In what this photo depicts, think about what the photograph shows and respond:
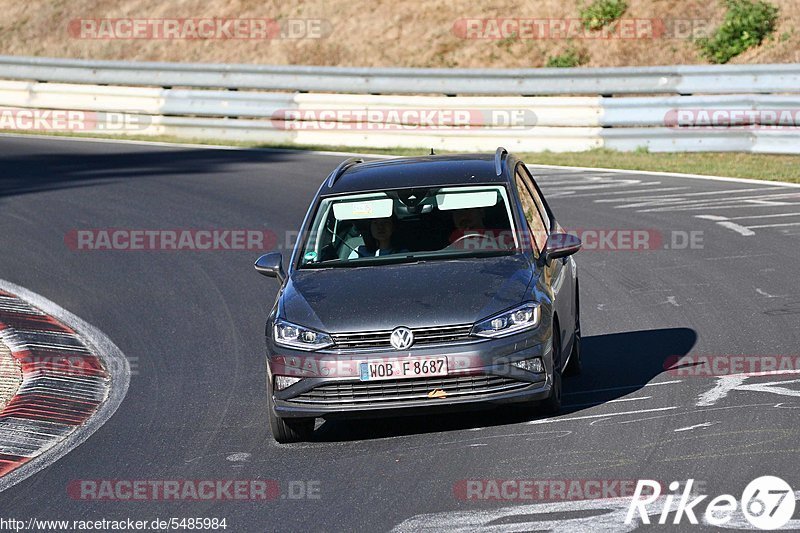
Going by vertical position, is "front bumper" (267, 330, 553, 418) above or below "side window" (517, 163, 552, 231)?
below

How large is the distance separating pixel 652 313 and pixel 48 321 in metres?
5.36

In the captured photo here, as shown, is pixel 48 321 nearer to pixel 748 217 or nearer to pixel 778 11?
pixel 748 217

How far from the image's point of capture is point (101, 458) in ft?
26.9

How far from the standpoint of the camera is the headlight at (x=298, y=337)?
26.4 ft

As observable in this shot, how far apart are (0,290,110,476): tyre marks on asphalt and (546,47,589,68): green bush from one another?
1660 centimetres

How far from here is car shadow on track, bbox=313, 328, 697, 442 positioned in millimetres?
8461

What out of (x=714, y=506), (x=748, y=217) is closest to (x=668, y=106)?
(x=748, y=217)

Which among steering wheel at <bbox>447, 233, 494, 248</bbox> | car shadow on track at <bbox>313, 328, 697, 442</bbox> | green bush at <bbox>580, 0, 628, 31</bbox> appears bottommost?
car shadow on track at <bbox>313, 328, 697, 442</bbox>

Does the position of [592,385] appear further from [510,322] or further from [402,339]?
[402,339]

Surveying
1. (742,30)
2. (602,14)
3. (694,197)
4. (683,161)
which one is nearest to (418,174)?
(694,197)

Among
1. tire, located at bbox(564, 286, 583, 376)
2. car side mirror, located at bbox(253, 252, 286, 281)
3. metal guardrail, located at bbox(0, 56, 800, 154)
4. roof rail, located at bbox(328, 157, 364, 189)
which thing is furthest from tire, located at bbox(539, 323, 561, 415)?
metal guardrail, located at bbox(0, 56, 800, 154)

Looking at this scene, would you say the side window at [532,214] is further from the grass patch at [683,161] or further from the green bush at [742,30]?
the green bush at [742,30]

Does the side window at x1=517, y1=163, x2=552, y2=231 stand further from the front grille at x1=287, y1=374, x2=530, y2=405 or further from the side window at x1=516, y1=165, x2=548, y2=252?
the front grille at x1=287, y1=374, x2=530, y2=405

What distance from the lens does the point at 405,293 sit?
27.0 feet
